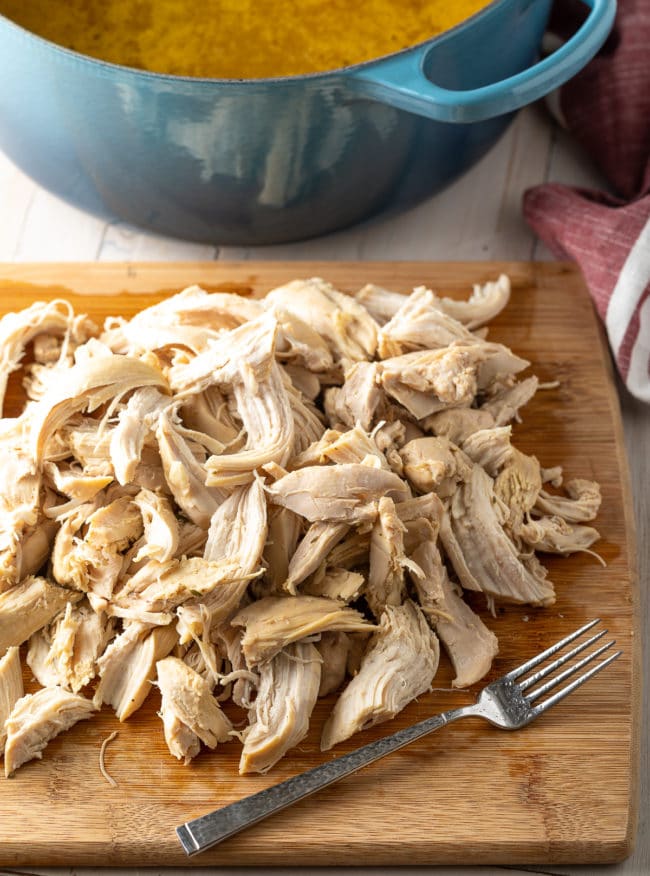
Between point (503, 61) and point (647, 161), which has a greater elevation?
point (503, 61)

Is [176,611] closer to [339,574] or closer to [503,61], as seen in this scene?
[339,574]

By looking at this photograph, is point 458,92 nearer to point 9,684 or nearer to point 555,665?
point 555,665

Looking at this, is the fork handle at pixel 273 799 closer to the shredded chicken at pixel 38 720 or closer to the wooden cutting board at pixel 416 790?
the wooden cutting board at pixel 416 790

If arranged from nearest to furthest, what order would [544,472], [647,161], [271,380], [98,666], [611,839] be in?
[611,839] < [98,666] < [271,380] < [544,472] < [647,161]

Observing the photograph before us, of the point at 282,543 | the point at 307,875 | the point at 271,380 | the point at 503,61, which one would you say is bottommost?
the point at 307,875

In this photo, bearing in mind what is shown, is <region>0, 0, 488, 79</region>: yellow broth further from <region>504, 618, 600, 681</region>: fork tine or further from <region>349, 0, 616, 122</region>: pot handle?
<region>504, 618, 600, 681</region>: fork tine

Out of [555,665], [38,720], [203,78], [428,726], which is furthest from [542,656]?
[203,78]

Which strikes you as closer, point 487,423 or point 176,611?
point 176,611

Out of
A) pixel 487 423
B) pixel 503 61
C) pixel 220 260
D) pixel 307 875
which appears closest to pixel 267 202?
pixel 220 260

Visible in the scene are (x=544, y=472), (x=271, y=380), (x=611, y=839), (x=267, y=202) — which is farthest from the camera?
(x=267, y=202)
